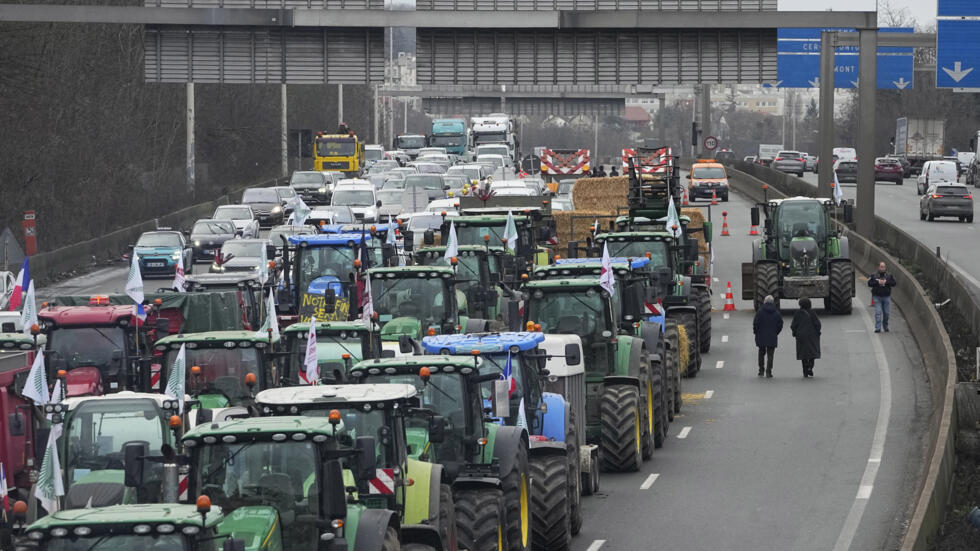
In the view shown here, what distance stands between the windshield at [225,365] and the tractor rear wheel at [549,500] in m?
3.43

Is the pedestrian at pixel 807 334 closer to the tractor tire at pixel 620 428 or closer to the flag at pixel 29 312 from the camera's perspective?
the tractor tire at pixel 620 428

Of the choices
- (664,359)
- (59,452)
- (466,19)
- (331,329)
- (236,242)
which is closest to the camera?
(59,452)

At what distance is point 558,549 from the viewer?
16672 millimetres

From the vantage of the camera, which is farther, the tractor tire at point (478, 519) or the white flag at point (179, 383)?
the white flag at point (179, 383)

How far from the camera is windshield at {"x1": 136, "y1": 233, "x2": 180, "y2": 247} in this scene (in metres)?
45.9

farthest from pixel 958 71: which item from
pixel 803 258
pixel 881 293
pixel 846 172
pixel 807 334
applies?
pixel 846 172

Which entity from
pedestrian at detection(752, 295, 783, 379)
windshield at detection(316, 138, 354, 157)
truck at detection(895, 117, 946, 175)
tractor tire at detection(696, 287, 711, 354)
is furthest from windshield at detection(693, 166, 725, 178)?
pedestrian at detection(752, 295, 783, 379)

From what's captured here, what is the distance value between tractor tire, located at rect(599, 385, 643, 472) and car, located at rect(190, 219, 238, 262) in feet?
94.2

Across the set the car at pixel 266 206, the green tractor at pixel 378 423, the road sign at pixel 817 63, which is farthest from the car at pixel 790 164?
the green tractor at pixel 378 423

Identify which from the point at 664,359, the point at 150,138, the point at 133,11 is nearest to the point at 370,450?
the point at 664,359

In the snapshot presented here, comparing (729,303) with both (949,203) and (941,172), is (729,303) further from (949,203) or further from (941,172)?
(941,172)

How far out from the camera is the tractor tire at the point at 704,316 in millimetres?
30625

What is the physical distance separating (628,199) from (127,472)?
97.6 feet

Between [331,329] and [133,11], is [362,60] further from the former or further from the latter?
[331,329]
